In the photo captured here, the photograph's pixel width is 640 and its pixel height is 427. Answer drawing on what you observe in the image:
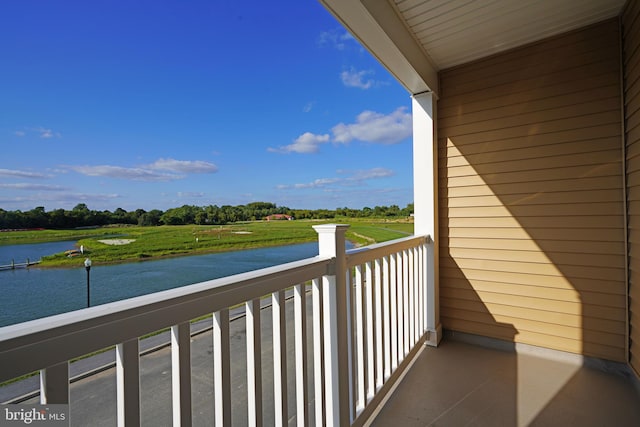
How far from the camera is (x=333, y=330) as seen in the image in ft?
5.07

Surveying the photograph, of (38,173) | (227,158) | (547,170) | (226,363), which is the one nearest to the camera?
(226,363)

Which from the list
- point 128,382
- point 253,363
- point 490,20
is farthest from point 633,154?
point 128,382

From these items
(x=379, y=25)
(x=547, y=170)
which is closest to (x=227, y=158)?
(x=379, y=25)

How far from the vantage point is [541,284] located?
260cm

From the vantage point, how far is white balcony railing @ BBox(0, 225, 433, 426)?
2.07ft

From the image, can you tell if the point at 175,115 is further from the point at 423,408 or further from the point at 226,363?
the point at 423,408

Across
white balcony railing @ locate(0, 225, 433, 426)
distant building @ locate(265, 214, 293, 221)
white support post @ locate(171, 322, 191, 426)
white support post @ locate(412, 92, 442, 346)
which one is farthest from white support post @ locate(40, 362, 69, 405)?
white support post @ locate(412, 92, 442, 346)

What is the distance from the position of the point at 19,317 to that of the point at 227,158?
246 cm

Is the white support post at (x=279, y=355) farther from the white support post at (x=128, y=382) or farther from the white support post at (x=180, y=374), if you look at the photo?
the white support post at (x=128, y=382)

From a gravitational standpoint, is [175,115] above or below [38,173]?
above

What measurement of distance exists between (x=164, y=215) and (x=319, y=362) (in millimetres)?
1067

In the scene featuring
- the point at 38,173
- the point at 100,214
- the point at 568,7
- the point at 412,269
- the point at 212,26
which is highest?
the point at 212,26
